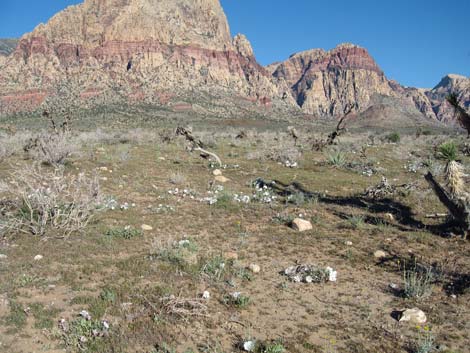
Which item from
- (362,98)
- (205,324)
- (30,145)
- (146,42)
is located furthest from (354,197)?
(362,98)

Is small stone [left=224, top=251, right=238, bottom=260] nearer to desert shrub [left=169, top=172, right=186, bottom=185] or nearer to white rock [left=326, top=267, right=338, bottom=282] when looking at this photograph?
white rock [left=326, top=267, right=338, bottom=282]

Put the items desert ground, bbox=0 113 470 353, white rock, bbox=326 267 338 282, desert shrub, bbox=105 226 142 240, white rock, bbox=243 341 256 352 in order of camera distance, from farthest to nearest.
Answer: desert shrub, bbox=105 226 142 240
white rock, bbox=326 267 338 282
desert ground, bbox=0 113 470 353
white rock, bbox=243 341 256 352

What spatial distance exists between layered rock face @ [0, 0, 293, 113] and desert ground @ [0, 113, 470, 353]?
85.5 metres

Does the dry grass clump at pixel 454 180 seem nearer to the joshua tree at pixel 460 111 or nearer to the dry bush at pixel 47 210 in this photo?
the joshua tree at pixel 460 111

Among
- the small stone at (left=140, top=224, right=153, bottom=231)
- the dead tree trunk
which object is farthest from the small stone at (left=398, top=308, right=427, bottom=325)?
the small stone at (left=140, top=224, right=153, bottom=231)

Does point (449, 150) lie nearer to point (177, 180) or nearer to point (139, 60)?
point (177, 180)

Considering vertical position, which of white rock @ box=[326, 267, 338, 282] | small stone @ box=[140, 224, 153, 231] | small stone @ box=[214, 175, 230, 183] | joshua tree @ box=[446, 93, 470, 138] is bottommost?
small stone @ box=[140, 224, 153, 231]

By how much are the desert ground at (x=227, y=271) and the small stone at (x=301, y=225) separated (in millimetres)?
126

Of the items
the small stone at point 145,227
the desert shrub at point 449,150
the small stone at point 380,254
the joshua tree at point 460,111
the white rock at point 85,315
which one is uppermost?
the joshua tree at point 460,111

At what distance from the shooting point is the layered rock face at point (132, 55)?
100 metres

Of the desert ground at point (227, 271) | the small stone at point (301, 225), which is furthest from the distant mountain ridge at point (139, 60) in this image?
the small stone at point (301, 225)

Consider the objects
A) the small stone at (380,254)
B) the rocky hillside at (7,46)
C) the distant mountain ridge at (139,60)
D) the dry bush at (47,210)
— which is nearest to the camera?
the small stone at (380,254)

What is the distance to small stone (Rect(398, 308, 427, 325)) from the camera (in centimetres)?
465

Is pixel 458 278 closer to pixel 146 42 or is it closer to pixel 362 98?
pixel 146 42
